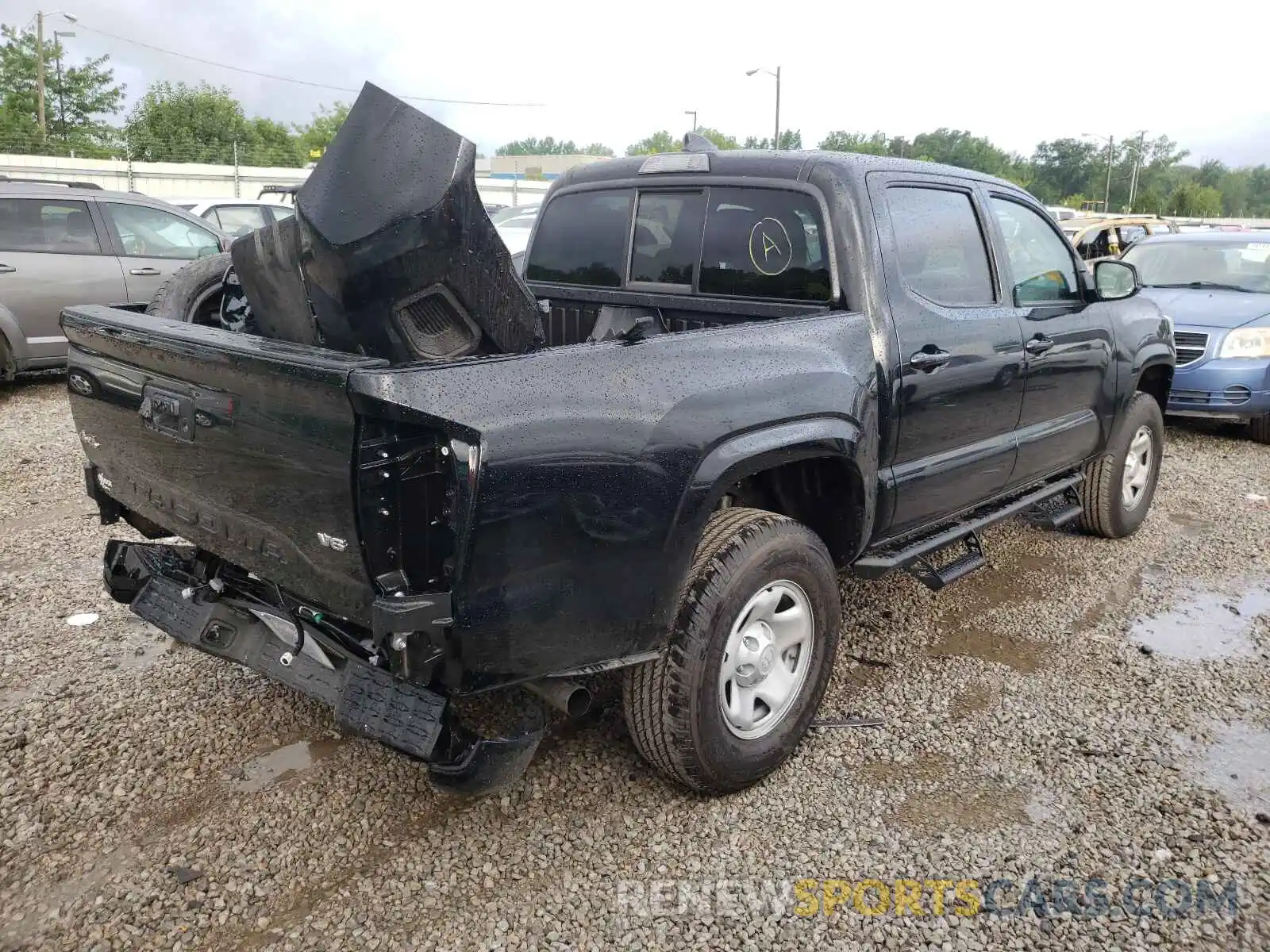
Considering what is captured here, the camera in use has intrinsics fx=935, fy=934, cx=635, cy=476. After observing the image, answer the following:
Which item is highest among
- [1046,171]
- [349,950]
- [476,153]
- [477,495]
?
[1046,171]

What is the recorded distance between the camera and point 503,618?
2254 millimetres

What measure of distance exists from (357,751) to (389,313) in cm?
159

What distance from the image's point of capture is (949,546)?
4113 millimetres

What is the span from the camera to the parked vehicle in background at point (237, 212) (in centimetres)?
1259

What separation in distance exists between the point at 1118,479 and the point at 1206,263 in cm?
513

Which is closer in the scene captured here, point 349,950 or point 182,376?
point 349,950

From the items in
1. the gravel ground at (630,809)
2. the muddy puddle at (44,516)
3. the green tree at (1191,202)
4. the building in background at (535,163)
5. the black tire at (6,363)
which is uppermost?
the building in background at (535,163)

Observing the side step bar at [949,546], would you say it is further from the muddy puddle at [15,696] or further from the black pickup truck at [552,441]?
the muddy puddle at [15,696]

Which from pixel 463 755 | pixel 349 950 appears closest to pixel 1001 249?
pixel 463 755

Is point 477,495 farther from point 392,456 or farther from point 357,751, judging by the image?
point 357,751

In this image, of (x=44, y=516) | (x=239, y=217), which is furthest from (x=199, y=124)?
(x=44, y=516)

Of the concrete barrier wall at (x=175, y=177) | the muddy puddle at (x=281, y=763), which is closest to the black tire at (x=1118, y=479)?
the muddy puddle at (x=281, y=763)

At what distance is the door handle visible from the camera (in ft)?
11.1

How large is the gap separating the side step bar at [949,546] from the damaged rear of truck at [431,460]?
59 centimetres
